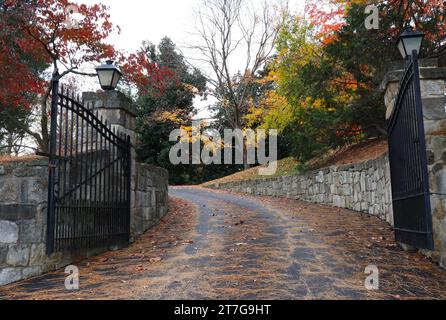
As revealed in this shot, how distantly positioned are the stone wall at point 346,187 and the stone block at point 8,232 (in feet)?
19.1

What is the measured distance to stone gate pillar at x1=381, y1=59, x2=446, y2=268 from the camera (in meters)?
4.19

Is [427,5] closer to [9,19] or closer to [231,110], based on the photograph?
[9,19]

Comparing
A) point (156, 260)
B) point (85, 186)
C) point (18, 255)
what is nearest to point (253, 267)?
point (156, 260)

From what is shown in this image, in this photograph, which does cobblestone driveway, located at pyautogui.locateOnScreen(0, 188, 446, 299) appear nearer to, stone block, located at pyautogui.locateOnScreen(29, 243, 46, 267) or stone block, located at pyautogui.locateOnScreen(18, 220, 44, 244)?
stone block, located at pyautogui.locateOnScreen(29, 243, 46, 267)

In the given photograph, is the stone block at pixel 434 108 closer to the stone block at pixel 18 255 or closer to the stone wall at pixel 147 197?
the stone wall at pixel 147 197

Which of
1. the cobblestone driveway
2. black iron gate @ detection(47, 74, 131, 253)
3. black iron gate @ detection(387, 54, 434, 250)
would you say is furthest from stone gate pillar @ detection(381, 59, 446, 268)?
black iron gate @ detection(47, 74, 131, 253)

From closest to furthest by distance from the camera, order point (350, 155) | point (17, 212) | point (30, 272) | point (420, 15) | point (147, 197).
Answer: point (30, 272) < point (17, 212) < point (147, 197) < point (420, 15) < point (350, 155)

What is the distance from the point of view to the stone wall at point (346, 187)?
7.55 metres

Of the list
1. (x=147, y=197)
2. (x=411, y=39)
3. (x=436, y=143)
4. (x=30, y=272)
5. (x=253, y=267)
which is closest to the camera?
(x=253, y=267)

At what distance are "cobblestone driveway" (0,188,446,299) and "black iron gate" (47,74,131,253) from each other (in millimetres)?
372

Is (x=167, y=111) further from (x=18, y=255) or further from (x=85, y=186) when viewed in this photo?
(x=18, y=255)

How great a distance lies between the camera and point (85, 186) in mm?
5094

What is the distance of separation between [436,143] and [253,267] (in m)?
2.58
